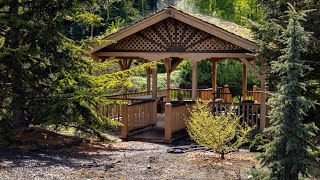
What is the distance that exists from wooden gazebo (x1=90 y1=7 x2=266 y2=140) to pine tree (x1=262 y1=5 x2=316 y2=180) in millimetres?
6117

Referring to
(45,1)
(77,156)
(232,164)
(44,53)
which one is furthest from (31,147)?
(232,164)

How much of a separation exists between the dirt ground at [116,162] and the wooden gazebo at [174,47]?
1.75m

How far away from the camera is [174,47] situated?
1482cm

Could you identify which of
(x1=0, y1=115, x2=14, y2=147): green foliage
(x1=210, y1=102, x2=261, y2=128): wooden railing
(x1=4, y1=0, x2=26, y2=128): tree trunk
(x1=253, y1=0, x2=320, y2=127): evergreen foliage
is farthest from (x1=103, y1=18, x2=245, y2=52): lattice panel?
(x1=0, y1=115, x2=14, y2=147): green foliage

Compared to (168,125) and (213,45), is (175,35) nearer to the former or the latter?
(213,45)

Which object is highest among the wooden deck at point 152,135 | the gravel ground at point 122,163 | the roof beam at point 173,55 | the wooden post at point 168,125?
the roof beam at point 173,55

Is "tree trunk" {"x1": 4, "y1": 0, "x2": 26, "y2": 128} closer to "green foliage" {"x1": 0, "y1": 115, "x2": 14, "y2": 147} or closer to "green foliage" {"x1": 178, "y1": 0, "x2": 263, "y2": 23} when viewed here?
"green foliage" {"x1": 0, "y1": 115, "x2": 14, "y2": 147}

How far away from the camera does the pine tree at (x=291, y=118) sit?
684 centimetres

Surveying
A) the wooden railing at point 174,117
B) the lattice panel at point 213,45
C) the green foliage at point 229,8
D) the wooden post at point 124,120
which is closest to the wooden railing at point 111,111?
the wooden post at point 124,120

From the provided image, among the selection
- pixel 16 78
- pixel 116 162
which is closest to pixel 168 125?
pixel 116 162

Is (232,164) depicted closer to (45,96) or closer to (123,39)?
(45,96)

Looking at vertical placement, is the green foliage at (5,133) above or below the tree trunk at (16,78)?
below

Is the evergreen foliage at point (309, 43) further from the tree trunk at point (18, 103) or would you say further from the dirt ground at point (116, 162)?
the tree trunk at point (18, 103)

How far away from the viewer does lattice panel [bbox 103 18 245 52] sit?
14414 millimetres
